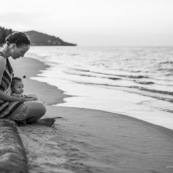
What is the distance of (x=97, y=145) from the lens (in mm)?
3555

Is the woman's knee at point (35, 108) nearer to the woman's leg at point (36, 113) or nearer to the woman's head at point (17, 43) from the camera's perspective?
the woman's leg at point (36, 113)

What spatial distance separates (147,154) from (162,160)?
0.21 metres

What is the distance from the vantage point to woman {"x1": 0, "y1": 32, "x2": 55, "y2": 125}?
356cm

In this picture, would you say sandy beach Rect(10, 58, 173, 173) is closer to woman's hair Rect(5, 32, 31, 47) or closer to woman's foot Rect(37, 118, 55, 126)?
woman's foot Rect(37, 118, 55, 126)

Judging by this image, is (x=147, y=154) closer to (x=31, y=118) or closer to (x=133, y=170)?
(x=133, y=170)

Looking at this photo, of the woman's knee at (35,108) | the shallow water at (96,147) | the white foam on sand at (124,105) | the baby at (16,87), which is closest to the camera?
the shallow water at (96,147)

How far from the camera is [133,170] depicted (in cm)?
282

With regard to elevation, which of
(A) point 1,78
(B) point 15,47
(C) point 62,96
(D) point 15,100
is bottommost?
(C) point 62,96

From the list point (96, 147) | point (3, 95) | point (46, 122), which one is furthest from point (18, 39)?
point (96, 147)

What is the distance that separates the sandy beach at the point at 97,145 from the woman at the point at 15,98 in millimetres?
189

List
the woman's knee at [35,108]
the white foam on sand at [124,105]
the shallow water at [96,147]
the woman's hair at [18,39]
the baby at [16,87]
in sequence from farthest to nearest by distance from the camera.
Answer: the white foam on sand at [124,105] → the baby at [16,87] → the woman's knee at [35,108] → the woman's hair at [18,39] → the shallow water at [96,147]

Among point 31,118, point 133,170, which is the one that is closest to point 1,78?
point 31,118

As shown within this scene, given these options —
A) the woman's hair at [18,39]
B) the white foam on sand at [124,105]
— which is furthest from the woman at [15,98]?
the white foam on sand at [124,105]

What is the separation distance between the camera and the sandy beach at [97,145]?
8.96ft
